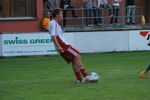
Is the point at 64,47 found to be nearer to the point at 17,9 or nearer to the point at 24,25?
the point at 24,25

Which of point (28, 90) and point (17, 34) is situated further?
point (17, 34)

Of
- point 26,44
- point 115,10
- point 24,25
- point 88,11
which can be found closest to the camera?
point 26,44

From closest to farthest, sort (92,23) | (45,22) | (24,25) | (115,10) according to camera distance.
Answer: (45,22), (24,25), (92,23), (115,10)

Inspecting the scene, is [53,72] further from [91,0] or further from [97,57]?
[91,0]

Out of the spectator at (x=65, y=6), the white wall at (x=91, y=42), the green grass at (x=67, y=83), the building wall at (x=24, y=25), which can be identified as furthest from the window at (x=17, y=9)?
the green grass at (x=67, y=83)

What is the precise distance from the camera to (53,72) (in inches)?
573

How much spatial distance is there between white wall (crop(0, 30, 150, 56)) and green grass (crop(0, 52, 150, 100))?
3.69m

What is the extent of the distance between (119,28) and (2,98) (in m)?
14.0

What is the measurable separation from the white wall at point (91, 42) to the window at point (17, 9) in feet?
6.09

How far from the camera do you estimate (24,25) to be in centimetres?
2286

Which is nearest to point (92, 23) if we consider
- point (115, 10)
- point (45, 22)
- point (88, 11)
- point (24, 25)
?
point (88, 11)

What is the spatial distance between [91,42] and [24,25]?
10.9 ft

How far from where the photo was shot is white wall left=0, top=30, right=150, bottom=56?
2125 centimetres

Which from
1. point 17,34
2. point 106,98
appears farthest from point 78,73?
point 17,34
